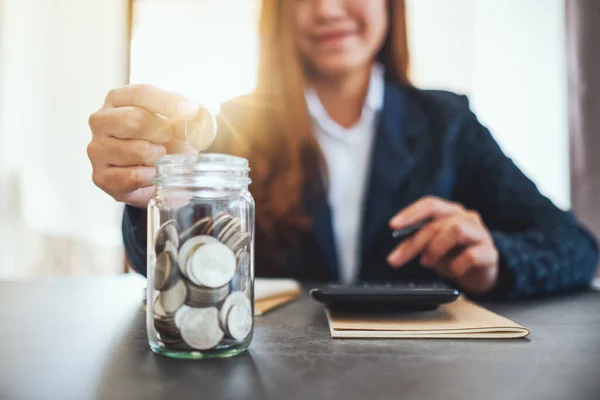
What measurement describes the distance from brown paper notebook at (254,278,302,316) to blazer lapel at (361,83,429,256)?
1.65ft

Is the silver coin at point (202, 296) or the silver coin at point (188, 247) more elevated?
the silver coin at point (188, 247)

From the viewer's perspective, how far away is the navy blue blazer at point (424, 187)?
111 cm

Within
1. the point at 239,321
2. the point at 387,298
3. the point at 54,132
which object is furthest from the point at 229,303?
the point at 54,132

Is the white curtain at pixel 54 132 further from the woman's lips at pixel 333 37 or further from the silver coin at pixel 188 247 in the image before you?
the silver coin at pixel 188 247

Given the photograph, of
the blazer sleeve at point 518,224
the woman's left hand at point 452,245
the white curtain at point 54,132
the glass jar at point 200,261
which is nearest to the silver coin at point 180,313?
the glass jar at point 200,261

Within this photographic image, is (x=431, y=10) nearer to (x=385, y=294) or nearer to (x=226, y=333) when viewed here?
(x=385, y=294)

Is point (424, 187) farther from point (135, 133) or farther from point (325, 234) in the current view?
point (135, 133)

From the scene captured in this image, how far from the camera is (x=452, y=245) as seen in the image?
2.43 ft

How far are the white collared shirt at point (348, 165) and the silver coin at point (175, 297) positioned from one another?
0.88m

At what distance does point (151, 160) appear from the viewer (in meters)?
0.56

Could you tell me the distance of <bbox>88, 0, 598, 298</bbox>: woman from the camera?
1188 millimetres

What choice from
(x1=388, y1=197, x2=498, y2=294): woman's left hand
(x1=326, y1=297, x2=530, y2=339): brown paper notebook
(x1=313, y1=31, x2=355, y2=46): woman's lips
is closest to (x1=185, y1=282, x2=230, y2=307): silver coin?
(x1=326, y1=297, x2=530, y2=339): brown paper notebook

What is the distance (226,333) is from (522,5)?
5.79 feet

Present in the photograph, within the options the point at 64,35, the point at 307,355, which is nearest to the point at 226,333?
the point at 307,355
